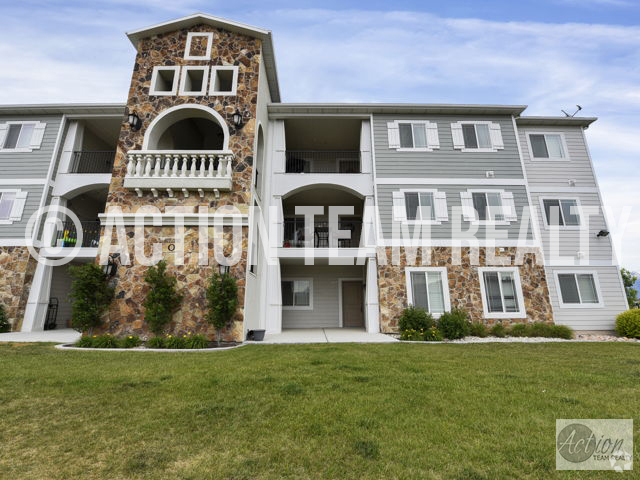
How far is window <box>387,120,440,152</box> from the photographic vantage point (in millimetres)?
12602

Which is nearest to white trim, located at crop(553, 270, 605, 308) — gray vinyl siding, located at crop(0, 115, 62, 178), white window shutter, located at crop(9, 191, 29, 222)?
gray vinyl siding, located at crop(0, 115, 62, 178)

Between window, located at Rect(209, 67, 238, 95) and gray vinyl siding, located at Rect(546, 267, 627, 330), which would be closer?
window, located at Rect(209, 67, 238, 95)

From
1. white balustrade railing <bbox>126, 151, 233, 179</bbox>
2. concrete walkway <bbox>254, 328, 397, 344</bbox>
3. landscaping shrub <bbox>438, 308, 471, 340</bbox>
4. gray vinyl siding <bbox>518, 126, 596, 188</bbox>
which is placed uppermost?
gray vinyl siding <bbox>518, 126, 596, 188</bbox>

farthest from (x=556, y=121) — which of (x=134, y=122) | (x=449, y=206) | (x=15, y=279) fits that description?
(x=15, y=279)

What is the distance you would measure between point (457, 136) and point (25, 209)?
18836 millimetres

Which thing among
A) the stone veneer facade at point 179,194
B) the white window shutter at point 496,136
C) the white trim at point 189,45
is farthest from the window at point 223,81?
the white window shutter at point 496,136

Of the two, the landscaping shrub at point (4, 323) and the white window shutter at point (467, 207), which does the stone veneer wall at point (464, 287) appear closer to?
the white window shutter at point (467, 207)

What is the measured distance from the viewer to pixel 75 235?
12.7m

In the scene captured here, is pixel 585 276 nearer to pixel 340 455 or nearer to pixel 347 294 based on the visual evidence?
pixel 347 294

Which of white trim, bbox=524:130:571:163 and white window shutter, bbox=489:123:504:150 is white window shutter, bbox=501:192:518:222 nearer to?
white window shutter, bbox=489:123:504:150

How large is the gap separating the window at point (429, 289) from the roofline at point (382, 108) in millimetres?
7144

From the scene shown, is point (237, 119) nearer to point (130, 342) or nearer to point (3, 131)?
point (130, 342)

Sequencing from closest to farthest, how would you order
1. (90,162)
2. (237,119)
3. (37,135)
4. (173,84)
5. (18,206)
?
1. (237,119)
2. (173,84)
3. (18,206)
4. (37,135)
5. (90,162)

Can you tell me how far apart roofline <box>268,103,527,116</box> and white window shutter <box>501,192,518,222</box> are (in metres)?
3.89
